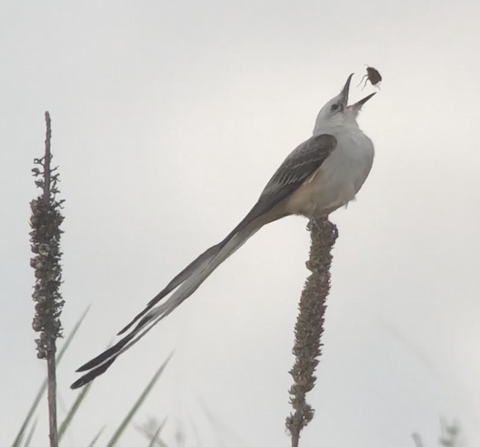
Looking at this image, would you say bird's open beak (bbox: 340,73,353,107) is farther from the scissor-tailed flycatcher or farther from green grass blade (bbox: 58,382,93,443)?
green grass blade (bbox: 58,382,93,443)

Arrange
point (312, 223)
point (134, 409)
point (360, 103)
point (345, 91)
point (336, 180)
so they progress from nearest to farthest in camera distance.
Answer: point (134, 409) → point (312, 223) → point (336, 180) → point (360, 103) → point (345, 91)

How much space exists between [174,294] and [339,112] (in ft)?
9.23

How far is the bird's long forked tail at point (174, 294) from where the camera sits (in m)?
2.79

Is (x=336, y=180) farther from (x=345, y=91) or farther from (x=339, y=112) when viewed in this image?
(x=345, y=91)

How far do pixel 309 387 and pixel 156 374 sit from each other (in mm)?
441

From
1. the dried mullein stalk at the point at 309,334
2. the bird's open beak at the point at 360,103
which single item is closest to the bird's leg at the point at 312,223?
the dried mullein stalk at the point at 309,334

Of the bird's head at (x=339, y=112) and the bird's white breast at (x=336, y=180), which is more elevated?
the bird's head at (x=339, y=112)

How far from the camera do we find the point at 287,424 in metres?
2.50

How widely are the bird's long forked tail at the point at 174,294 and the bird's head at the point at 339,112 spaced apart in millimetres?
1288

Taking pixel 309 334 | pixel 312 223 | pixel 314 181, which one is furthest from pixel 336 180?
pixel 309 334

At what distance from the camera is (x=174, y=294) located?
364cm

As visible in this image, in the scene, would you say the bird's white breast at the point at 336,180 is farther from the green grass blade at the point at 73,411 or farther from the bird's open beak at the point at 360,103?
the green grass blade at the point at 73,411

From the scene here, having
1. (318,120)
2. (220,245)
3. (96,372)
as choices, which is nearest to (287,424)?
(96,372)

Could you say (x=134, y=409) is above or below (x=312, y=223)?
A: below
